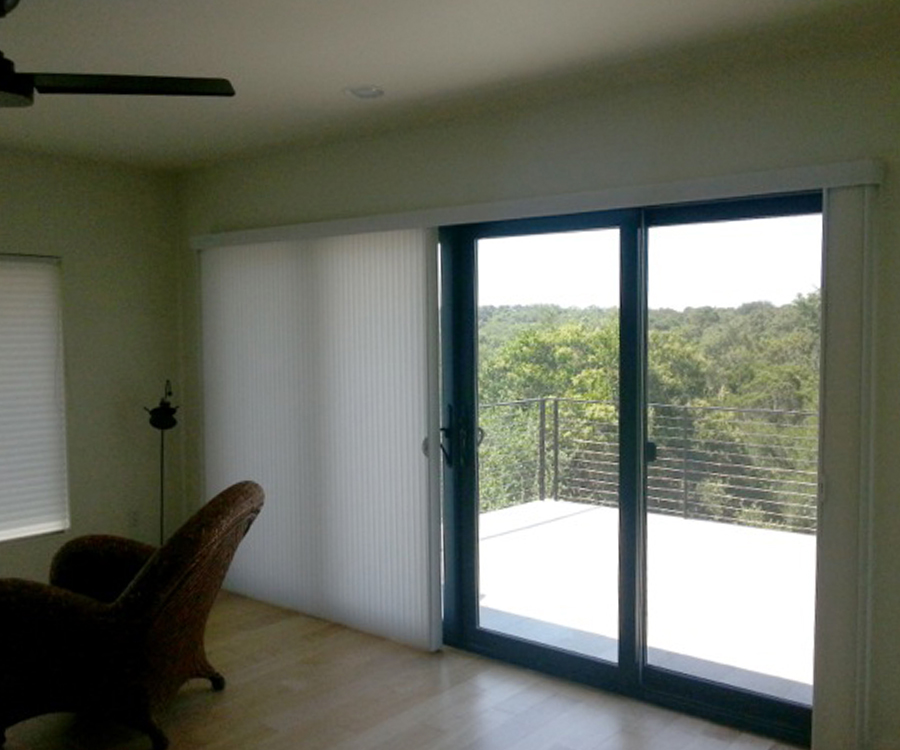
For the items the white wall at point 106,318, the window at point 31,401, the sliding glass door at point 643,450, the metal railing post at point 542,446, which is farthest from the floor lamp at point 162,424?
the metal railing post at point 542,446

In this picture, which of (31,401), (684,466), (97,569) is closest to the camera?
(684,466)

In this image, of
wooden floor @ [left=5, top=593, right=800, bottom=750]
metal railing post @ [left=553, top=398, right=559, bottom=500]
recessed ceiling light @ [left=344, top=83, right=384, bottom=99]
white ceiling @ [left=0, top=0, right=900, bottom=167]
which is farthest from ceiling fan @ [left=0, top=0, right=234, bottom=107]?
wooden floor @ [left=5, top=593, right=800, bottom=750]

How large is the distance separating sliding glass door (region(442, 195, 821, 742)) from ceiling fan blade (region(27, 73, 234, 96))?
1.94 metres

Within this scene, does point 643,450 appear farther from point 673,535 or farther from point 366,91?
point 366,91

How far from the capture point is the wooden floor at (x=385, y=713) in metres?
3.29

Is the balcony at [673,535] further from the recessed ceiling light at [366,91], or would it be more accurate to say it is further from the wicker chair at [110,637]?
the recessed ceiling light at [366,91]

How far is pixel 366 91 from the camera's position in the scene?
11.6 ft

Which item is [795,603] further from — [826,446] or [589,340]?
[589,340]

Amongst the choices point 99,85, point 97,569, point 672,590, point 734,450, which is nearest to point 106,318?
point 97,569

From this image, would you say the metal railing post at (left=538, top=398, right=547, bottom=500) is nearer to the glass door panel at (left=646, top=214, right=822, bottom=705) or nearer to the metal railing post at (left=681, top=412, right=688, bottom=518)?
the glass door panel at (left=646, top=214, right=822, bottom=705)

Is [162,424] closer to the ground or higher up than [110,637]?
higher up

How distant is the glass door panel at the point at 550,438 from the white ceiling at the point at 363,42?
81 centimetres

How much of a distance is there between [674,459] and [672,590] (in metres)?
0.58

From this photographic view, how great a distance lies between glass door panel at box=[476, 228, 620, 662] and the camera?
3.76 m
